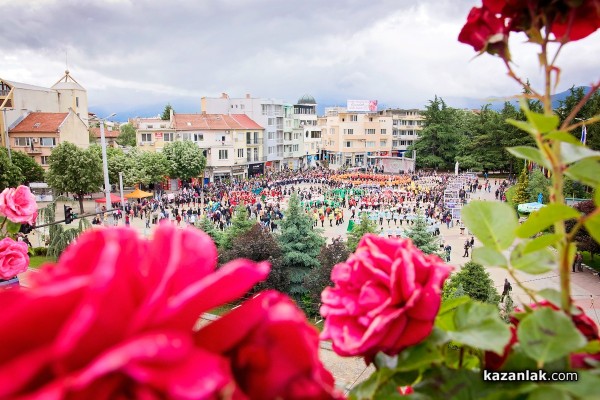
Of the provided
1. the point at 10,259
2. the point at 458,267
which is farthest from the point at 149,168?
the point at 10,259

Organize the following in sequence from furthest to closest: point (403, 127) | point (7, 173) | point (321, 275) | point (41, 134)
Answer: point (403, 127) < point (41, 134) < point (7, 173) < point (321, 275)

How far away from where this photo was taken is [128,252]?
2.27 ft

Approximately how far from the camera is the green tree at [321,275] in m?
15.0

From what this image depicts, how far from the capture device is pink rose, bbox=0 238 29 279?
11.0 ft

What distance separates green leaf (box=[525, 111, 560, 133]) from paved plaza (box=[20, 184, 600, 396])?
288 millimetres

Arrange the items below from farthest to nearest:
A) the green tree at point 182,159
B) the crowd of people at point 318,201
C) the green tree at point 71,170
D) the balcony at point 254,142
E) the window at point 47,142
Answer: the balcony at point 254,142 → the green tree at point 182,159 → the window at point 47,142 → the green tree at point 71,170 → the crowd of people at point 318,201

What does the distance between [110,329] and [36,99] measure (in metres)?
53.9

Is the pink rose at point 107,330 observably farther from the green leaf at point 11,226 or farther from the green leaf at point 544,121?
the green leaf at point 11,226

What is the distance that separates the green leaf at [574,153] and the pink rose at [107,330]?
73 centimetres

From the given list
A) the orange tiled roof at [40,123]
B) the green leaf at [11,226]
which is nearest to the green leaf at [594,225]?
the green leaf at [11,226]

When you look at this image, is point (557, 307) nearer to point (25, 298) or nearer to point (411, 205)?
point (25, 298)

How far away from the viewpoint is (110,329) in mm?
626

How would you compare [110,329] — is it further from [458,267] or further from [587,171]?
[458,267]

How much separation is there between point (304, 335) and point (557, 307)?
60cm
